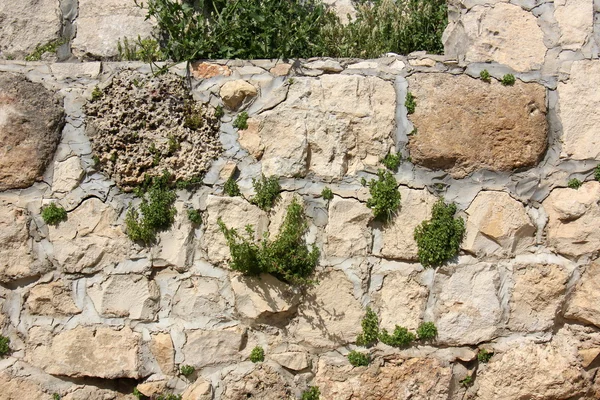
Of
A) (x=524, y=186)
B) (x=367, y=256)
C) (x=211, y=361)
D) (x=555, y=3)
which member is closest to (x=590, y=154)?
(x=524, y=186)

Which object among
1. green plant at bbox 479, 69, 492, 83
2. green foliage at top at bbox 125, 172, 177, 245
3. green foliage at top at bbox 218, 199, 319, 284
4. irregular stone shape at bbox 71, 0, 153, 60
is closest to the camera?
green foliage at top at bbox 218, 199, 319, 284

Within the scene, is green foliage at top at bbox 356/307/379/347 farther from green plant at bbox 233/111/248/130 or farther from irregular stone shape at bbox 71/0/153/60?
irregular stone shape at bbox 71/0/153/60

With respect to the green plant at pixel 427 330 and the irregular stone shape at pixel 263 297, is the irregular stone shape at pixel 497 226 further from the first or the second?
the irregular stone shape at pixel 263 297

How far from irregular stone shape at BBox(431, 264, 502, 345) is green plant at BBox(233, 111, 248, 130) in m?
1.33

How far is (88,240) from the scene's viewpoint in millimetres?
3525

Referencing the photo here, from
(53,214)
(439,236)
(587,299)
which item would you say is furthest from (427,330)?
(53,214)

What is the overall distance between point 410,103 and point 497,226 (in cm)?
79

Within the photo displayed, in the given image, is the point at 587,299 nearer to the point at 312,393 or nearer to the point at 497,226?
the point at 497,226

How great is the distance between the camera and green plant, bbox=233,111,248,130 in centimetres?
360

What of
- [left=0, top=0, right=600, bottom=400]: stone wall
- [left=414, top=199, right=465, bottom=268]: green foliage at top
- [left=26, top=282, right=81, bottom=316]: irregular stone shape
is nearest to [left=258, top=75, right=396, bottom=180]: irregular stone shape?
[left=0, top=0, right=600, bottom=400]: stone wall

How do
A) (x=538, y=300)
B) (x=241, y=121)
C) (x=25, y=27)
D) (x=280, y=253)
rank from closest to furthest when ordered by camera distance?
1. (x=280, y=253)
2. (x=538, y=300)
3. (x=241, y=121)
4. (x=25, y=27)

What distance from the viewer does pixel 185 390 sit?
349 cm

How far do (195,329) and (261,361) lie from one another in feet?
1.25

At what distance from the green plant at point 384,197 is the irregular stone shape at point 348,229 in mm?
50
